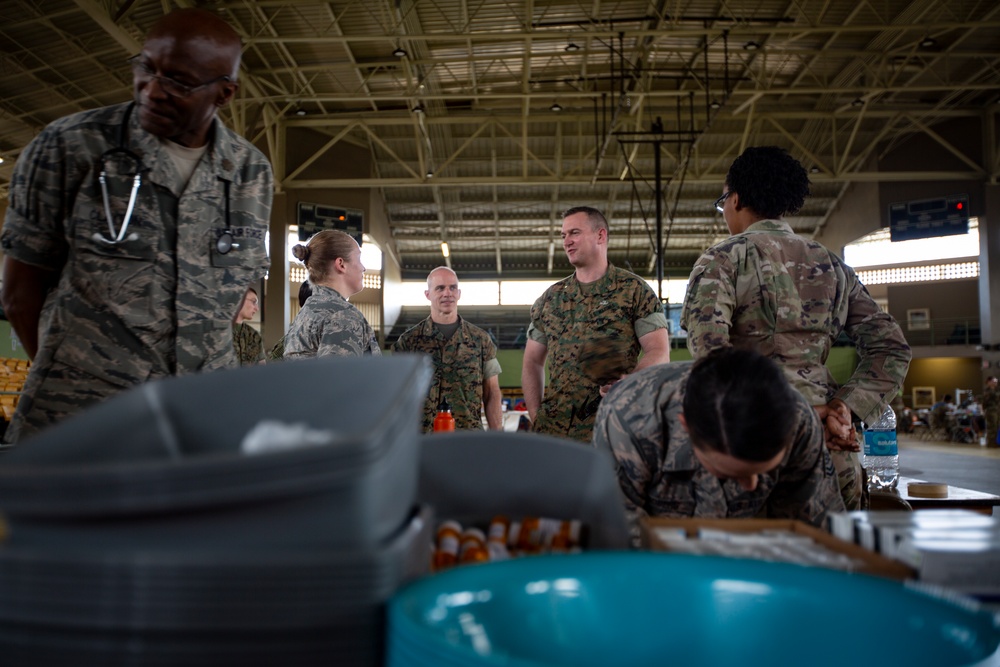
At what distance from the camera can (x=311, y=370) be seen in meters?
0.71

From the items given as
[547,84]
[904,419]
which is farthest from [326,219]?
[904,419]

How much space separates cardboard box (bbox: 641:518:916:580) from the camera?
0.70m

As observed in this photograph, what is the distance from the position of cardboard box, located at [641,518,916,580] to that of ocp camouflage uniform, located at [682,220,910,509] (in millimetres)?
1222

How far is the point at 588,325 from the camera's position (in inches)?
137

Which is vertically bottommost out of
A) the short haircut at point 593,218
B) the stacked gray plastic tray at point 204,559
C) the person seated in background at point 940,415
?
the person seated in background at point 940,415

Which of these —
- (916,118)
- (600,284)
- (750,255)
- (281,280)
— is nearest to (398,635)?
(750,255)

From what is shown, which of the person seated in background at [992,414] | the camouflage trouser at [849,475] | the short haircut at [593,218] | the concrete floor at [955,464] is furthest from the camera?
the person seated in background at [992,414]

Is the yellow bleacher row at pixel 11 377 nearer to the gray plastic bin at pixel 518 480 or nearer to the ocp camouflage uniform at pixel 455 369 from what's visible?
the ocp camouflage uniform at pixel 455 369

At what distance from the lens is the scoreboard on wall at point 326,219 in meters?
14.4

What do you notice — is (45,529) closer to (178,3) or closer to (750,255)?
(750,255)

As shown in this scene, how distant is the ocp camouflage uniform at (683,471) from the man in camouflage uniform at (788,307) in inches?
20.0

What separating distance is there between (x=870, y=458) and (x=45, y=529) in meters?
4.82

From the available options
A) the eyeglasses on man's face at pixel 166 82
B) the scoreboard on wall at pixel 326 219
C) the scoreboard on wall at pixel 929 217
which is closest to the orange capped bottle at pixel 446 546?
the eyeglasses on man's face at pixel 166 82

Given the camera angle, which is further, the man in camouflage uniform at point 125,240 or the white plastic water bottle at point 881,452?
the white plastic water bottle at point 881,452
